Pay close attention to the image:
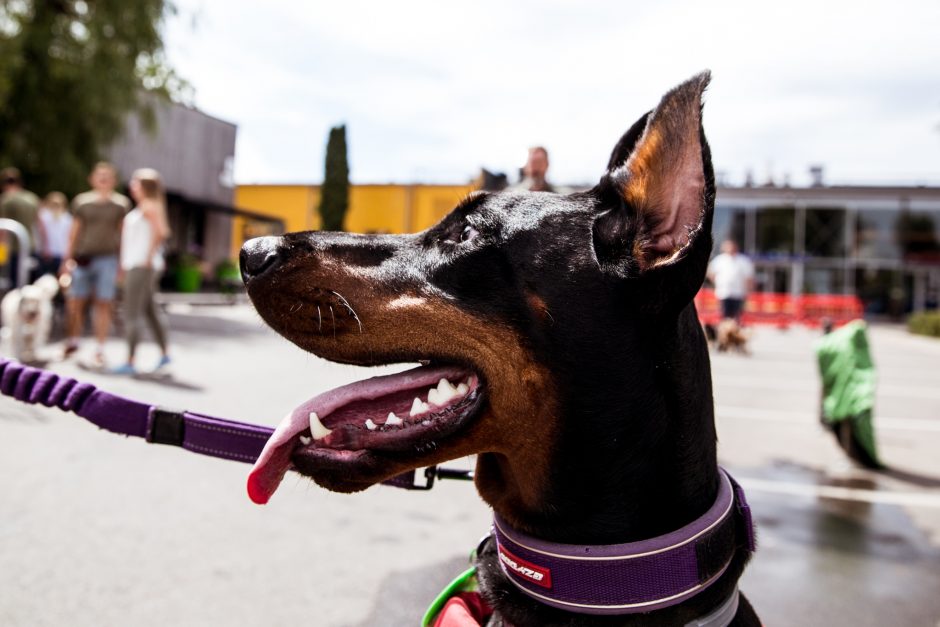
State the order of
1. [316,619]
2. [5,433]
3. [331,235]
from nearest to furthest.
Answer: [331,235] < [316,619] < [5,433]

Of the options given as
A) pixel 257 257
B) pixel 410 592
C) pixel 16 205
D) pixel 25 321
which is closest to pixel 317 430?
pixel 257 257

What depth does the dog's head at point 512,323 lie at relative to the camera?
1.41 m

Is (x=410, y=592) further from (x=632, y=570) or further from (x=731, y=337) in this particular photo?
(x=731, y=337)

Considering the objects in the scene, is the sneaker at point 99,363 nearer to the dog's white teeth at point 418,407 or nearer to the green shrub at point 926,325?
the dog's white teeth at point 418,407

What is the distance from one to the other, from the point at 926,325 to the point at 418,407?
83.5 ft

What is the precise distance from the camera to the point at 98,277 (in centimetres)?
745

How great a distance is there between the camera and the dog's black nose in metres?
1.50

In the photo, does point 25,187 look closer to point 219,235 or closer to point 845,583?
point 845,583

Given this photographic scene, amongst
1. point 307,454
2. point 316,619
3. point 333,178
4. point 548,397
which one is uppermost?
point 333,178

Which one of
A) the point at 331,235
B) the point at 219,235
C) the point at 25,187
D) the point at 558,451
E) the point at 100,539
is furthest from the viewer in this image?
the point at 219,235

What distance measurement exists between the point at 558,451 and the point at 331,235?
68 centimetres

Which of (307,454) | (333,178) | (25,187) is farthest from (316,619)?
(333,178)

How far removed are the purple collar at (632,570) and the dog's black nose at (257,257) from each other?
762mm

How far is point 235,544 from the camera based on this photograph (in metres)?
3.17
